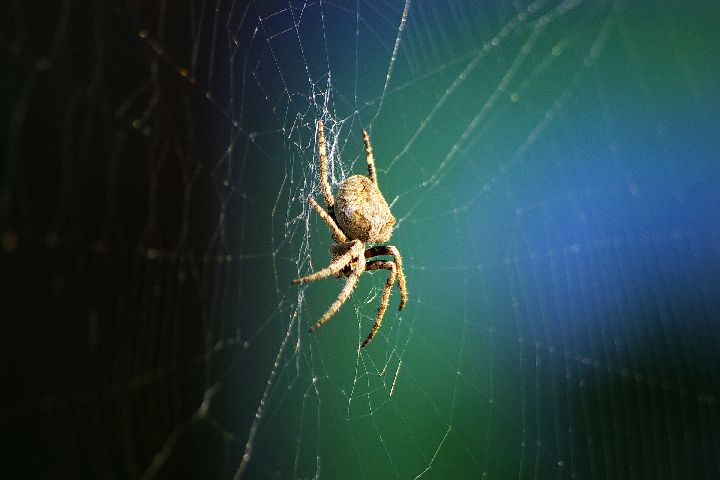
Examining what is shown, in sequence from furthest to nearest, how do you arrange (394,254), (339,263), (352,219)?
(394,254) → (352,219) → (339,263)

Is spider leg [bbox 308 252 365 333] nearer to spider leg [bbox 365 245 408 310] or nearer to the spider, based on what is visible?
the spider

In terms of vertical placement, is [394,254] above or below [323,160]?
below

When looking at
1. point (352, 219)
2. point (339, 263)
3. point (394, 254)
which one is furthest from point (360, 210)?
point (394, 254)

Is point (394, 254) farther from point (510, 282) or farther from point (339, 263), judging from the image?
point (510, 282)

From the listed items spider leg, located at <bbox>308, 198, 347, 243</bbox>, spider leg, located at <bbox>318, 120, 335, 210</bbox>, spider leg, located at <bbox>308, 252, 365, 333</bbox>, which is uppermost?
spider leg, located at <bbox>318, 120, 335, 210</bbox>

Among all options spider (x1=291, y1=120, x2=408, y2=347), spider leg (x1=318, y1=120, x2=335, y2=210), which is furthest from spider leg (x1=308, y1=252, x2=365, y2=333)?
spider leg (x1=318, y1=120, x2=335, y2=210)

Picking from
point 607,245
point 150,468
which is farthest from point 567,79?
point 150,468
